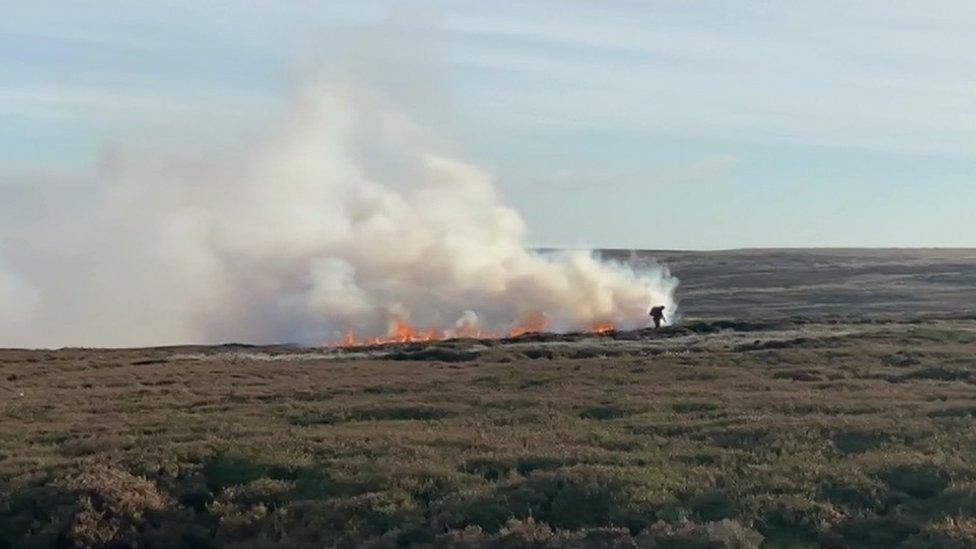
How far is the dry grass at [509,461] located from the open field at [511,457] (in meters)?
0.06

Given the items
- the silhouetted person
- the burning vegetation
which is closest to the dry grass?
the silhouetted person

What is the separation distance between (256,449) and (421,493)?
18.0 feet

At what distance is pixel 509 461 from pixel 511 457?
0.35 m

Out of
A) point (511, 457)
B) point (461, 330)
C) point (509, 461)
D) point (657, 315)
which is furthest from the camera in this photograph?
point (461, 330)

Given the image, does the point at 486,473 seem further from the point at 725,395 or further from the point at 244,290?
the point at 244,290

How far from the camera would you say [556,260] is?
332ft

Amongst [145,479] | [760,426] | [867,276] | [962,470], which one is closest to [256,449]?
[145,479]

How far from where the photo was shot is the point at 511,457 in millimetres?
25391

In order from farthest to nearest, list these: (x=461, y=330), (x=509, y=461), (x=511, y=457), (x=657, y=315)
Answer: (x=461, y=330), (x=657, y=315), (x=511, y=457), (x=509, y=461)

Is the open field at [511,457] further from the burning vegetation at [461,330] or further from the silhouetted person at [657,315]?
the burning vegetation at [461,330]

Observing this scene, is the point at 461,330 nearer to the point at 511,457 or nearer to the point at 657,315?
the point at 657,315

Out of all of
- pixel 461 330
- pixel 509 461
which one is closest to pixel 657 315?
pixel 461 330

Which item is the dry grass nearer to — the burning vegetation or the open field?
the open field

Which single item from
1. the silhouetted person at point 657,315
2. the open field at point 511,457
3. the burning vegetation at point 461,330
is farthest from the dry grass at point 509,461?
the burning vegetation at point 461,330
